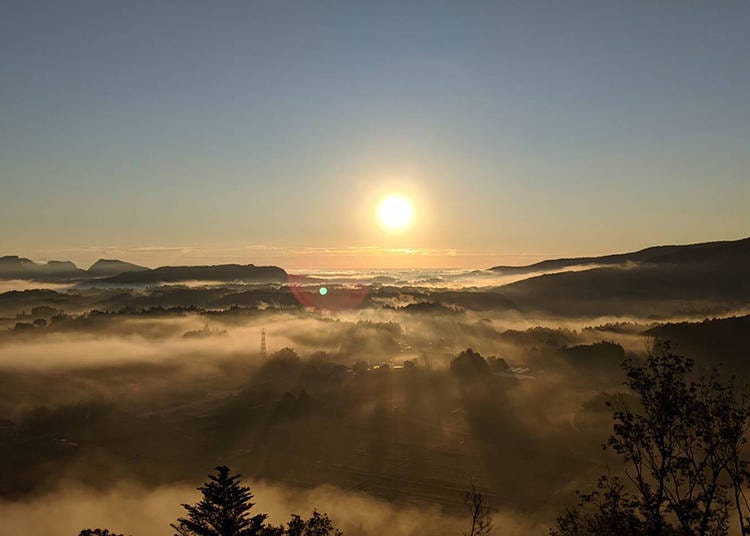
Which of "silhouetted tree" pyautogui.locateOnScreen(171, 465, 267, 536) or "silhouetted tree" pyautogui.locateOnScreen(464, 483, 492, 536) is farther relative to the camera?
"silhouetted tree" pyautogui.locateOnScreen(464, 483, 492, 536)

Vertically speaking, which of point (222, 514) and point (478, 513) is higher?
point (222, 514)

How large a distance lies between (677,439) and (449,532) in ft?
547

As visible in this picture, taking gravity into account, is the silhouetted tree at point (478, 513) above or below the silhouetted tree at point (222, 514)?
below

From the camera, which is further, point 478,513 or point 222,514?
point 478,513

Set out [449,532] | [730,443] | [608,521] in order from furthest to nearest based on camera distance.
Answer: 1. [449,532]
2. [608,521]
3. [730,443]

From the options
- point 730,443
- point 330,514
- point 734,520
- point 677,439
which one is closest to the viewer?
point 730,443

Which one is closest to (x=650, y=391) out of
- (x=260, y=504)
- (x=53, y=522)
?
(x=260, y=504)

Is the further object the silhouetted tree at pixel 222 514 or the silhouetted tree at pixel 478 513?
the silhouetted tree at pixel 478 513

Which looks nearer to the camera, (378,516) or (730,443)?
(730,443)

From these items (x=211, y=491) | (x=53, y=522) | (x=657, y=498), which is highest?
(x=657, y=498)

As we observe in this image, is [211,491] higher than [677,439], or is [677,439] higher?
[677,439]

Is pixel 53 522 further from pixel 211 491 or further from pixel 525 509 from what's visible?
pixel 211 491

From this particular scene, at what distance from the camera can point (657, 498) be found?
1273 inches

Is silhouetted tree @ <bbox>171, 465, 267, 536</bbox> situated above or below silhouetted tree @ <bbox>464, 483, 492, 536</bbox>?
above
